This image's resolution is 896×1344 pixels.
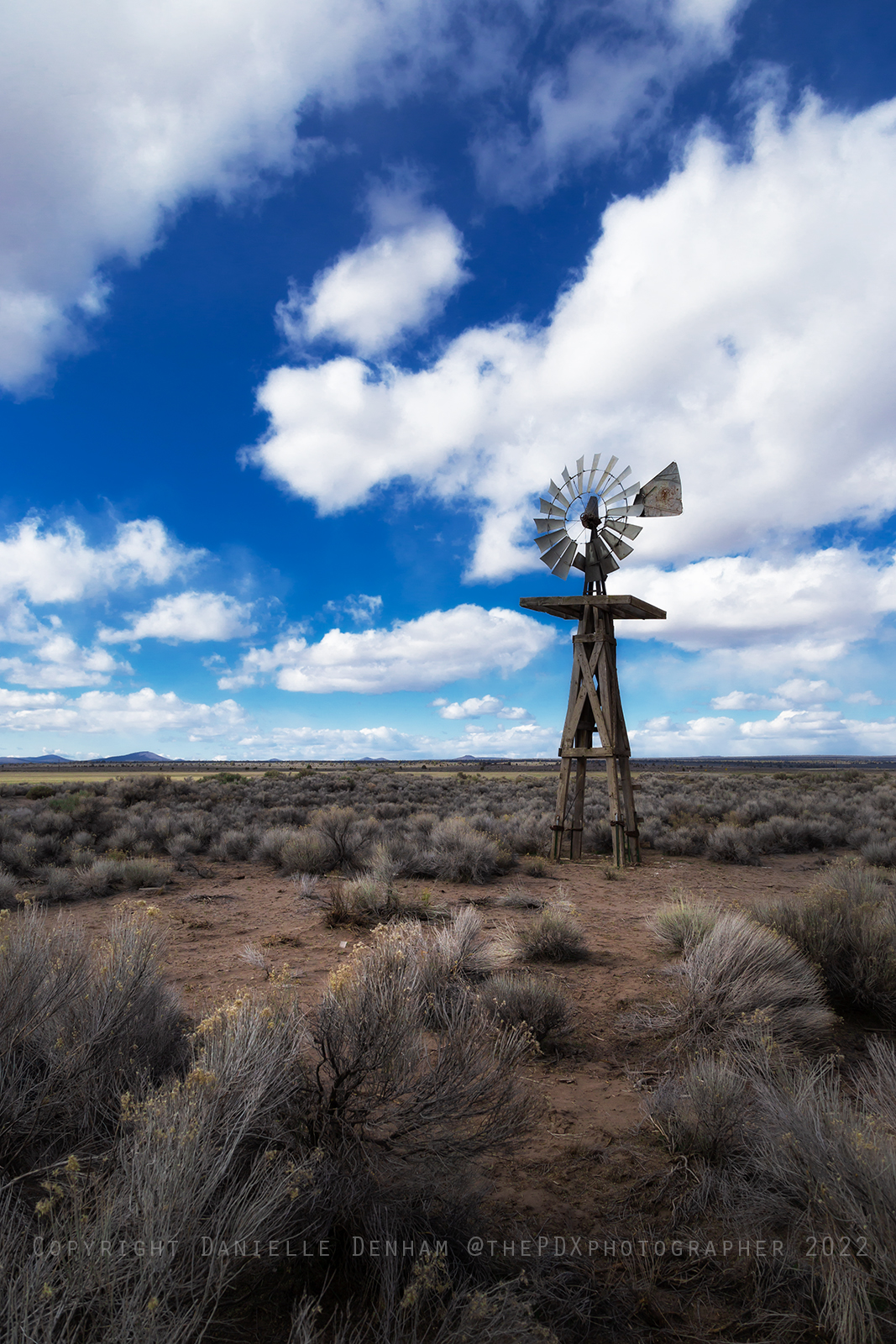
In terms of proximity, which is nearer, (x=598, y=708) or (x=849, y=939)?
(x=849, y=939)

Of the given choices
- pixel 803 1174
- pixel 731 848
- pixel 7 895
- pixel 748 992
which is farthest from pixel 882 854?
pixel 7 895

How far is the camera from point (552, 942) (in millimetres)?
6746

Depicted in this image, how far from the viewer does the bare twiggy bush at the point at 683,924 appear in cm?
641

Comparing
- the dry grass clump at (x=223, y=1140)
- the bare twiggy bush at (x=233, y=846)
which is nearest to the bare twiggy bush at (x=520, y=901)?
the dry grass clump at (x=223, y=1140)

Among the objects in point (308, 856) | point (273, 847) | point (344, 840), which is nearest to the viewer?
point (308, 856)

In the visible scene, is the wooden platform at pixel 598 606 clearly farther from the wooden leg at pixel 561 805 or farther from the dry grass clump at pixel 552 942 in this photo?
the dry grass clump at pixel 552 942

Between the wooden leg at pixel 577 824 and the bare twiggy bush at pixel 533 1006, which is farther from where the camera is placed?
the wooden leg at pixel 577 824

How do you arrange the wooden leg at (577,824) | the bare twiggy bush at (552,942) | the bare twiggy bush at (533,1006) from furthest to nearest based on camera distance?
the wooden leg at (577,824) < the bare twiggy bush at (552,942) < the bare twiggy bush at (533,1006)

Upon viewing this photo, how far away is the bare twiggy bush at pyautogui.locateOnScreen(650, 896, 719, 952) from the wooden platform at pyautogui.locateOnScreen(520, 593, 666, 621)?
20.0 ft

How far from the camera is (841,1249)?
2334 mm

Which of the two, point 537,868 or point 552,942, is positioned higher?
point 552,942

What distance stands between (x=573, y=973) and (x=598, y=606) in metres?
7.35

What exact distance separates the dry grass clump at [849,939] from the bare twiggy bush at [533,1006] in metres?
2.17

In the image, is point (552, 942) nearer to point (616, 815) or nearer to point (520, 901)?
point (520, 901)
